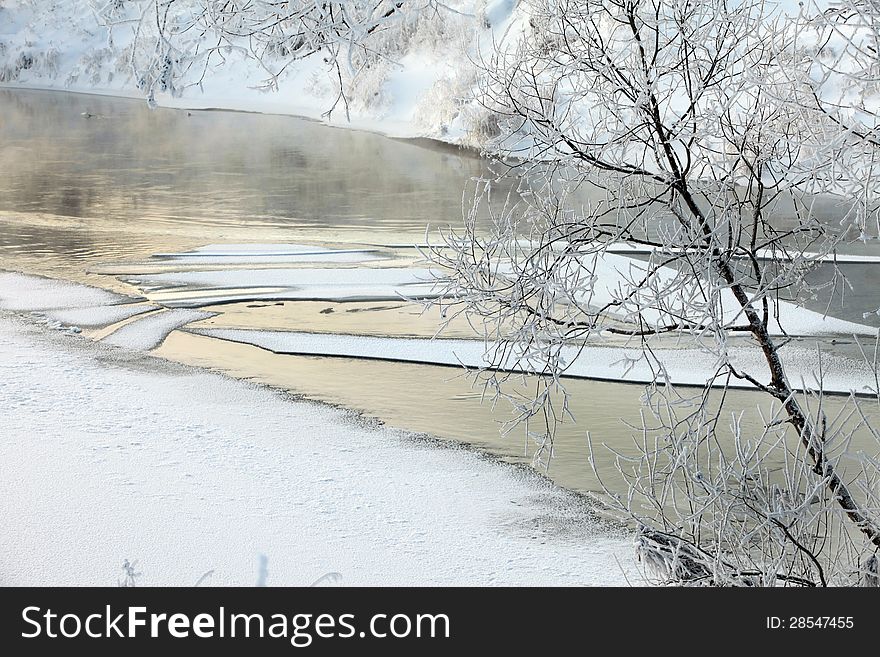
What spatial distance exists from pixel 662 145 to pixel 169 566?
3045mm

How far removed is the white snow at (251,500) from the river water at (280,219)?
0.54 meters

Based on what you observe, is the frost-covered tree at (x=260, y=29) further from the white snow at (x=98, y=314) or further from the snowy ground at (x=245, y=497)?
the white snow at (x=98, y=314)

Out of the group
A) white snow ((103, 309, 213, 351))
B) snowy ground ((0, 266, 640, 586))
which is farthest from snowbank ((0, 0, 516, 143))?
snowy ground ((0, 266, 640, 586))

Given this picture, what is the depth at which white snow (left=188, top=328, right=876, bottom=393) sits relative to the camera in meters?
8.71

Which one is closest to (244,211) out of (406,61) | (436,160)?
(436,160)

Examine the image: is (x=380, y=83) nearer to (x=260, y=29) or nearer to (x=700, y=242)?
(x=700, y=242)

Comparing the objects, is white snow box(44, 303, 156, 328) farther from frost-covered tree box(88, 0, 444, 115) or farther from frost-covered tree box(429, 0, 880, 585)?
frost-covered tree box(88, 0, 444, 115)

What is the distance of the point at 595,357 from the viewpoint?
367 inches

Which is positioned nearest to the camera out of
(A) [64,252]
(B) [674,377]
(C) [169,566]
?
(C) [169,566]

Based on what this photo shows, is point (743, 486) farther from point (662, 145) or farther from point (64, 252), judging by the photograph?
point (64, 252)

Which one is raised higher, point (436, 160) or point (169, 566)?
point (436, 160)

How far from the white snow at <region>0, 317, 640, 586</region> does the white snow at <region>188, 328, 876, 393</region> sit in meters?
1.35

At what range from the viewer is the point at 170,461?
22.8ft

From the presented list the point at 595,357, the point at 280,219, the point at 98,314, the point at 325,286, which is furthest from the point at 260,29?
the point at 280,219
